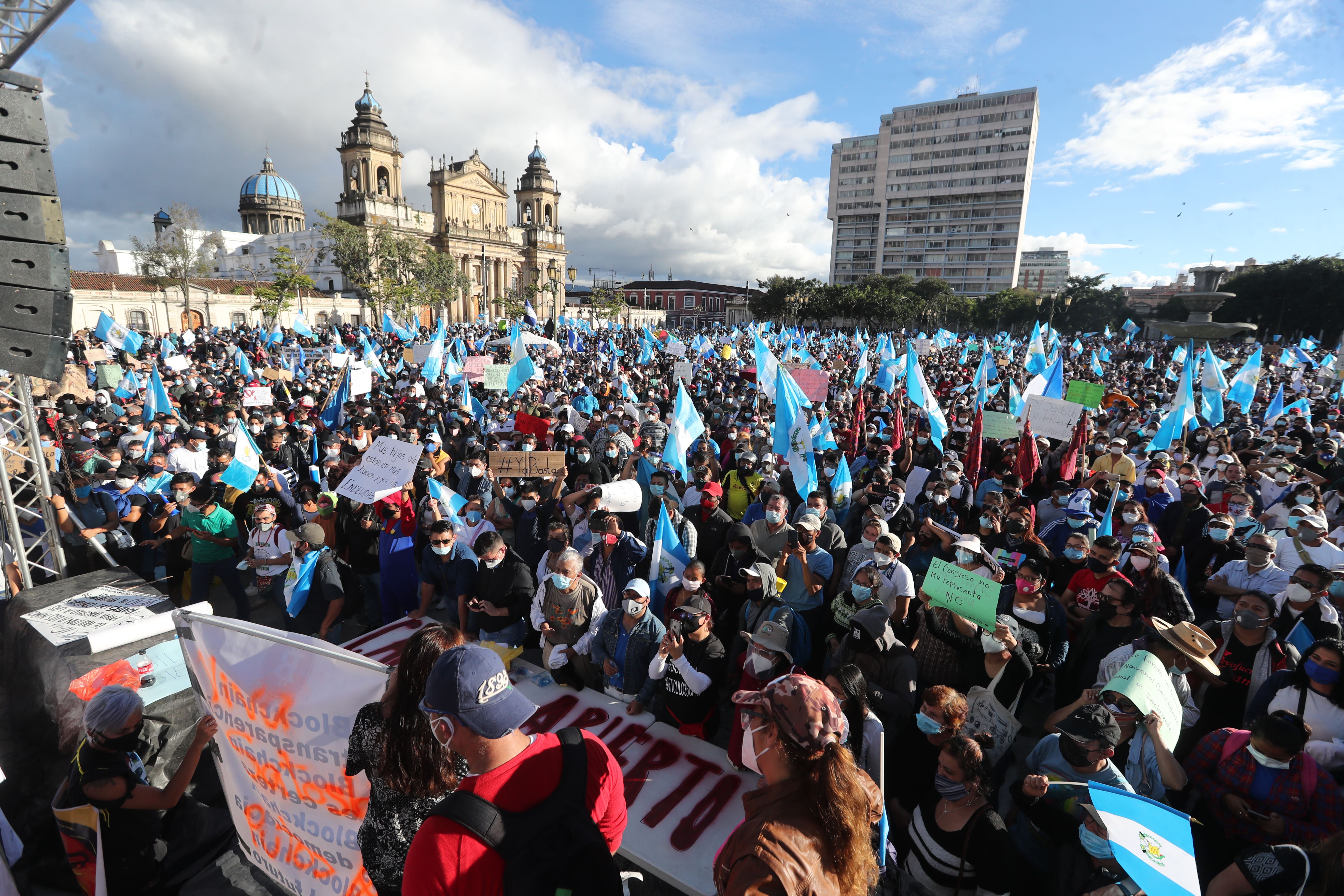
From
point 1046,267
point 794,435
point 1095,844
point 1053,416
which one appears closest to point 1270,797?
point 1095,844

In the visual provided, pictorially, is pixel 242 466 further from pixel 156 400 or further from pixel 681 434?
pixel 156 400

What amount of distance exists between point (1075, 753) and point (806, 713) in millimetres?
1822

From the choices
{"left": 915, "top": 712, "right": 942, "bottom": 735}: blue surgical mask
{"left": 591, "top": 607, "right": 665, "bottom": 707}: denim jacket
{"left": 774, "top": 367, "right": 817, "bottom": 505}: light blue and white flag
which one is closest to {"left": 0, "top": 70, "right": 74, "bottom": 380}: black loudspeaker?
{"left": 591, "top": 607, "right": 665, "bottom": 707}: denim jacket

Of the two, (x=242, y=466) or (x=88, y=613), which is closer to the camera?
(x=88, y=613)

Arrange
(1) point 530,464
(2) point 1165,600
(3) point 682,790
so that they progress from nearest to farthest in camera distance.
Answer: (3) point 682,790
(2) point 1165,600
(1) point 530,464

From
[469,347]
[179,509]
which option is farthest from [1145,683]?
[469,347]

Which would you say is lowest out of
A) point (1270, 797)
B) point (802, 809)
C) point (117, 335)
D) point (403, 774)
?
point (1270, 797)

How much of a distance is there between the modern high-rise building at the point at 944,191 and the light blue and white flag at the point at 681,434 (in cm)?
9786

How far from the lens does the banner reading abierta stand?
101 inches

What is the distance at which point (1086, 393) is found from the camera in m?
10.4

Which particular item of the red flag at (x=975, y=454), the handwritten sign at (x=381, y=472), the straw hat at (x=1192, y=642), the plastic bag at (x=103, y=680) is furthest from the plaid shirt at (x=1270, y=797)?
the handwritten sign at (x=381, y=472)

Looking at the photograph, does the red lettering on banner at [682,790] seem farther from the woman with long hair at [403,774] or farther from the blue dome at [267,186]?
the blue dome at [267,186]

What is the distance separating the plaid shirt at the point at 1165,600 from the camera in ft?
14.9

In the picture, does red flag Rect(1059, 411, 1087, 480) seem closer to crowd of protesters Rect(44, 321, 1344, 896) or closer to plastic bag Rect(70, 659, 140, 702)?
crowd of protesters Rect(44, 321, 1344, 896)
